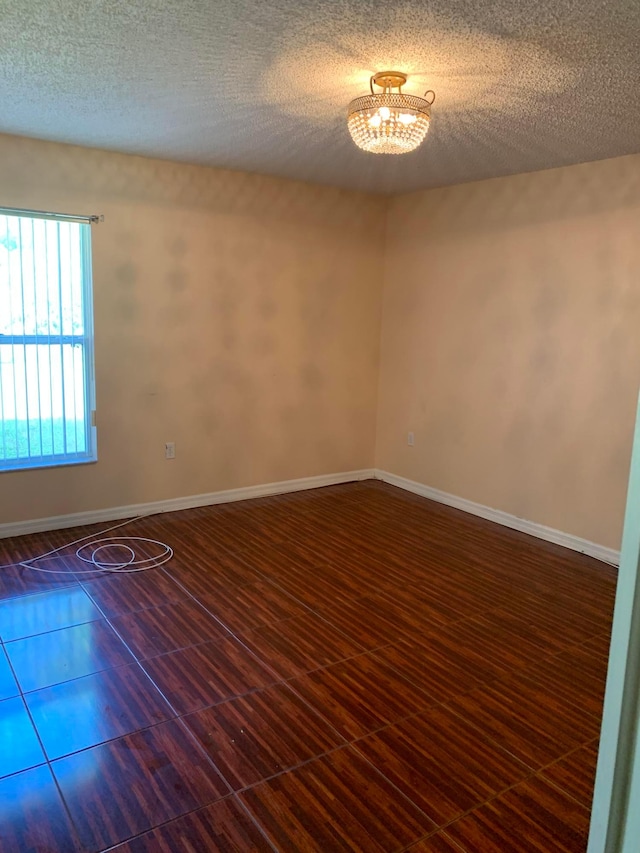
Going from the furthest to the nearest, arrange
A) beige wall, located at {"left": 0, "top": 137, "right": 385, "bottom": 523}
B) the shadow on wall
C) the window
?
beige wall, located at {"left": 0, "top": 137, "right": 385, "bottom": 523} → the window → the shadow on wall

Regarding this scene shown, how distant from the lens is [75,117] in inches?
121

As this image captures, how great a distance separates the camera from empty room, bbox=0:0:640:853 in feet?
6.11

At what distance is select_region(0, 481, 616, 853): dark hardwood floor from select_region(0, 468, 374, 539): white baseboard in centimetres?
12

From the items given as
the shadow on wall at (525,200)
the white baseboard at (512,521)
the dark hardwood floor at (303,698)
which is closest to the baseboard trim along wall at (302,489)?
the white baseboard at (512,521)

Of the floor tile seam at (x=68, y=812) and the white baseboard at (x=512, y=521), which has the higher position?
the white baseboard at (x=512, y=521)

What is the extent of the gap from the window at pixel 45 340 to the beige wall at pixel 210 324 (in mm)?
89

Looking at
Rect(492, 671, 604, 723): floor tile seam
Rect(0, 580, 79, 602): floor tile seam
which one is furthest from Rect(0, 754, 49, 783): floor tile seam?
Rect(492, 671, 604, 723): floor tile seam

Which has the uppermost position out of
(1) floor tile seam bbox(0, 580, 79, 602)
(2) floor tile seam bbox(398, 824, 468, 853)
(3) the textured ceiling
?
(3) the textured ceiling

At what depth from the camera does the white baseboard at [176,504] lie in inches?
151

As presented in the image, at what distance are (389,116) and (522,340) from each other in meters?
2.05

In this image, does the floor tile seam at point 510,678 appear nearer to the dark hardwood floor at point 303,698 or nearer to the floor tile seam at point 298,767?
the dark hardwood floor at point 303,698

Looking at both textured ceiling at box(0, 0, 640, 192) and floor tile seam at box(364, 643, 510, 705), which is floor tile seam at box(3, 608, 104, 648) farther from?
textured ceiling at box(0, 0, 640, 192)

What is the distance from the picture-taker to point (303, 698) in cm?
229

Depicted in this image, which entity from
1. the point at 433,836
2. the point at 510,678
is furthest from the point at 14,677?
the point at 510,678
